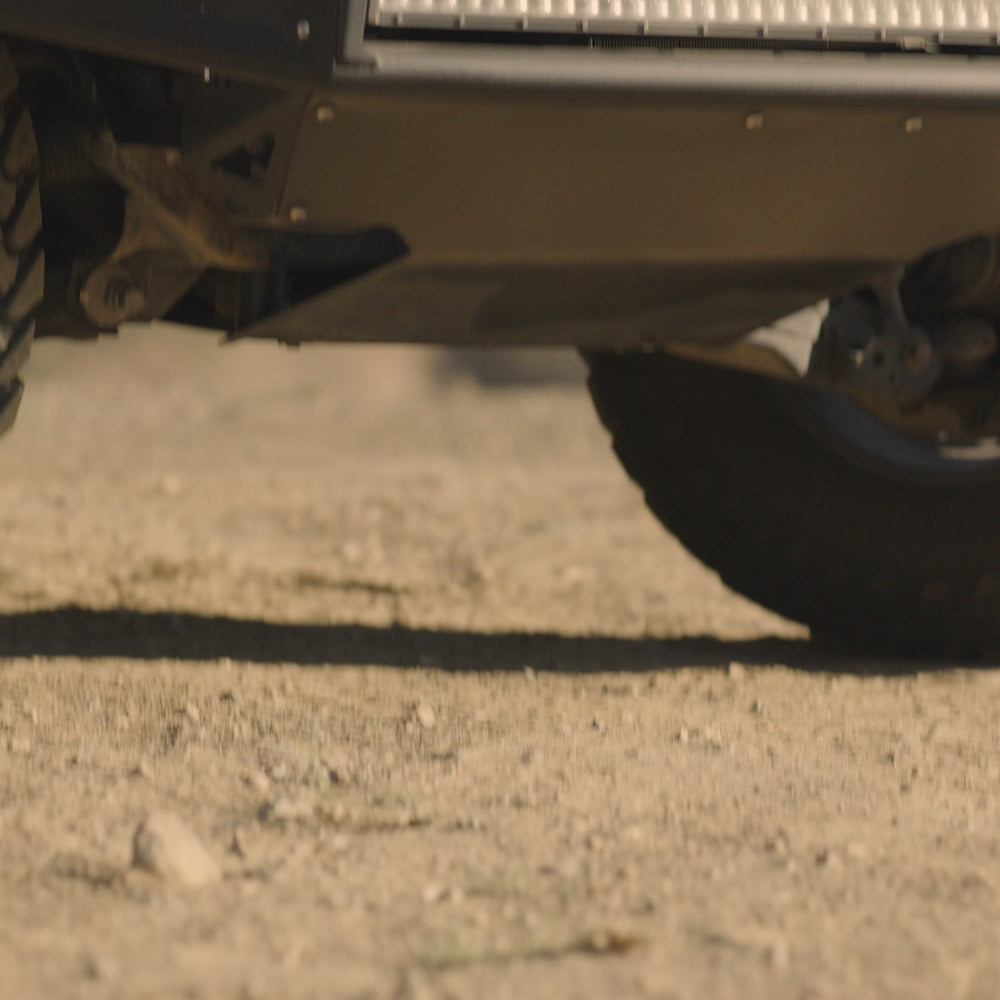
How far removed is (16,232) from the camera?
239 centimetres

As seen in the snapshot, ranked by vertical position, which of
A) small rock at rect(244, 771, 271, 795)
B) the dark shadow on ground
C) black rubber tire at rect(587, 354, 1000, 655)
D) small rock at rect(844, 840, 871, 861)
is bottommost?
the dark shadow on ground

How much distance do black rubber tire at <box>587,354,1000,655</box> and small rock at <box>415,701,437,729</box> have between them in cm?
78

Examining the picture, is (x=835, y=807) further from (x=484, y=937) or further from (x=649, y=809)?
(x=484, y=937)

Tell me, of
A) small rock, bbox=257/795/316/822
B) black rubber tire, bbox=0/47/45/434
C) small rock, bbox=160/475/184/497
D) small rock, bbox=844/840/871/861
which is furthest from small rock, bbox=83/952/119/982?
small rock, bbox=160/475/184/497

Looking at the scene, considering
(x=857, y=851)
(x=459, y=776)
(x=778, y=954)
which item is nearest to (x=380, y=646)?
(x=459, y=776)

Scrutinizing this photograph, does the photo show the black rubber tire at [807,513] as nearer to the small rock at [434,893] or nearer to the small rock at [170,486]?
the small rock at [434,893]

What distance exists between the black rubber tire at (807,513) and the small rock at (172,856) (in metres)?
1.55

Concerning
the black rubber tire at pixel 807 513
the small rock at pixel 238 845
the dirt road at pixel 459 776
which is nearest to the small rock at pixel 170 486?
the dirt road at pixel 459 776

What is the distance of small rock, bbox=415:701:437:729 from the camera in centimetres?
267

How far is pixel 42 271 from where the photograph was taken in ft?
8.11

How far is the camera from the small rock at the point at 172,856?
190cm

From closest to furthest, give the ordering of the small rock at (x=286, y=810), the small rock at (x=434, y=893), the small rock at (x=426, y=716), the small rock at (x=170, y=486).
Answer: the small rock at (x=434, y=893), the small rock at (x=286, y=810), the small rock at (x=426, y=716), the small rock at (x=170, y=486)

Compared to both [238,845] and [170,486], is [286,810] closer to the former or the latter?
[238,845]

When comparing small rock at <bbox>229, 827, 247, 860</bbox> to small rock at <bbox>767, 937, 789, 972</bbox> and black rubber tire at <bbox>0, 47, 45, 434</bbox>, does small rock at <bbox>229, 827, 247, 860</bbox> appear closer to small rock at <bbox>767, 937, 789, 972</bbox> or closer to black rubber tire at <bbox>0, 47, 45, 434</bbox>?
small rock at <bbox>767, 937, 789, 972</bbox>
